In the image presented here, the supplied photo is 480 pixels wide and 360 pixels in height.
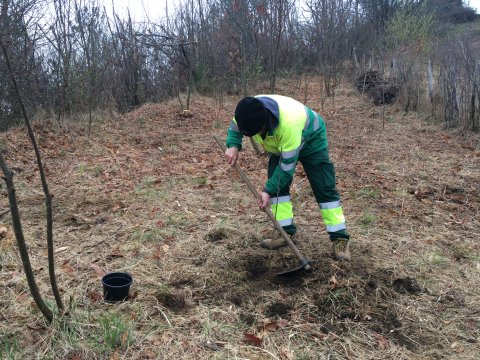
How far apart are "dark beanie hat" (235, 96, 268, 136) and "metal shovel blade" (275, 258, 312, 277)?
3.53 ft

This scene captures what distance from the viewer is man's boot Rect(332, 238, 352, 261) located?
11.5 feet

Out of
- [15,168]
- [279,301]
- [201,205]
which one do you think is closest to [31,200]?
[15,168]

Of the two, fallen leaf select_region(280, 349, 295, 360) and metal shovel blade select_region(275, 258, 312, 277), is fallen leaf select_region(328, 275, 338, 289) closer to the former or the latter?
metal shovel blade select_region(275, 258, 312, 277)

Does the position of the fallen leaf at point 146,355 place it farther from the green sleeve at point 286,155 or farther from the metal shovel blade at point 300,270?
the green sleeve at point 286,155

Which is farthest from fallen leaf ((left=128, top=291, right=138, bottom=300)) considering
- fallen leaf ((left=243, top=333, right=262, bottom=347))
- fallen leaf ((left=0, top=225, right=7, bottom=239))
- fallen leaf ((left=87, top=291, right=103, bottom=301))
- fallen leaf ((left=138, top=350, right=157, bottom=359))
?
fallen leaf ((left=0, top=225, right=7, bottom=239))

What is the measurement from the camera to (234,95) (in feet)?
42.9

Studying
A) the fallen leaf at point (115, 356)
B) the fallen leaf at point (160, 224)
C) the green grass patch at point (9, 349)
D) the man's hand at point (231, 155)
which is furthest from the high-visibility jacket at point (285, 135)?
the green grass patch at point (9, 349)

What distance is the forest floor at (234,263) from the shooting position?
8.46 ft

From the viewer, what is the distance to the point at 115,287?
2.86 m

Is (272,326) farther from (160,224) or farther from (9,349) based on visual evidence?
(160,224)

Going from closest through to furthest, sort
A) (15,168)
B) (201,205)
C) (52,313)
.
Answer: (52,313) < (201,205) < (15,168)

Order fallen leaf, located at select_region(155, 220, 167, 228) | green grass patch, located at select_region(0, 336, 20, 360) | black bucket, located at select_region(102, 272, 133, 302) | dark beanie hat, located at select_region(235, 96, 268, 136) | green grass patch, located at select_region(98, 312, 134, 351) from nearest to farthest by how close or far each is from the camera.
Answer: green grass patch, located at select_region(0, 336, 20, 360) → green grass patch, located at select_region(98, 312, 134, 351) → black bucket, located at select_region(102, 272, 133, 302) → dark beanie hat, located at select_region(235, 96, 268, 136) → fallen leaf, located at select_region(155, 220, 167, 228)

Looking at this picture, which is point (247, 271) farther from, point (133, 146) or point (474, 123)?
point (474, 123)

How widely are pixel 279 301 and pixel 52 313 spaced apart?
4.84ft
